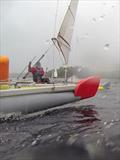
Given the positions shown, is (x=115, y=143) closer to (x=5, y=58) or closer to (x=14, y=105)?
(x=14, y=105)

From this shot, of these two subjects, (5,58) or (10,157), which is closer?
(10,157)

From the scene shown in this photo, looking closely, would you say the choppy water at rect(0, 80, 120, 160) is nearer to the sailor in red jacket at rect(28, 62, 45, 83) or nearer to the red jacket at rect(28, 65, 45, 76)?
the sailor in red jacket at rect(28, 62, 45, 83)

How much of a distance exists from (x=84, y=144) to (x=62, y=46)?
10.9 metres

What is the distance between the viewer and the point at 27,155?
24.0 feet

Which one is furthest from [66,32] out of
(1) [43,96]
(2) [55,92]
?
(1) [43,96]

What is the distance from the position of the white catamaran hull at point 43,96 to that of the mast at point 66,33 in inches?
103

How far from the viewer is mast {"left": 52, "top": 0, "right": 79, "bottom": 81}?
17812mm

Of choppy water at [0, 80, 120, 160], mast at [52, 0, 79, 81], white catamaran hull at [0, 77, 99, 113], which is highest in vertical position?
mast at [52, 0, 79, 81]

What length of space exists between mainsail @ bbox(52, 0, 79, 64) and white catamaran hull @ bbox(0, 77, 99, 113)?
265cm

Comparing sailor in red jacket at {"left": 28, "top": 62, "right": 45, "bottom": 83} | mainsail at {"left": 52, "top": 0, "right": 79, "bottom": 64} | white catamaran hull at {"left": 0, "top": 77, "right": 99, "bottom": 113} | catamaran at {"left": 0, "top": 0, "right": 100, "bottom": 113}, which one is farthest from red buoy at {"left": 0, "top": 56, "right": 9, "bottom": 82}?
mainsail at {"left": 52, "top": 0, "right": 79, "bottom": 64}

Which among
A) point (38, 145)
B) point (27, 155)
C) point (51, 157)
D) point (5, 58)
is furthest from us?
point (5, 58)

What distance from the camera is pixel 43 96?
14.5m

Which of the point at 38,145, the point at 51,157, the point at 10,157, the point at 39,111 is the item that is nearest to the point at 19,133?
the point at 38,145

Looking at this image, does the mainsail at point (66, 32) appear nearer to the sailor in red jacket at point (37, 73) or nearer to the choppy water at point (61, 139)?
the sailor in red jacket at point (37, 73)
